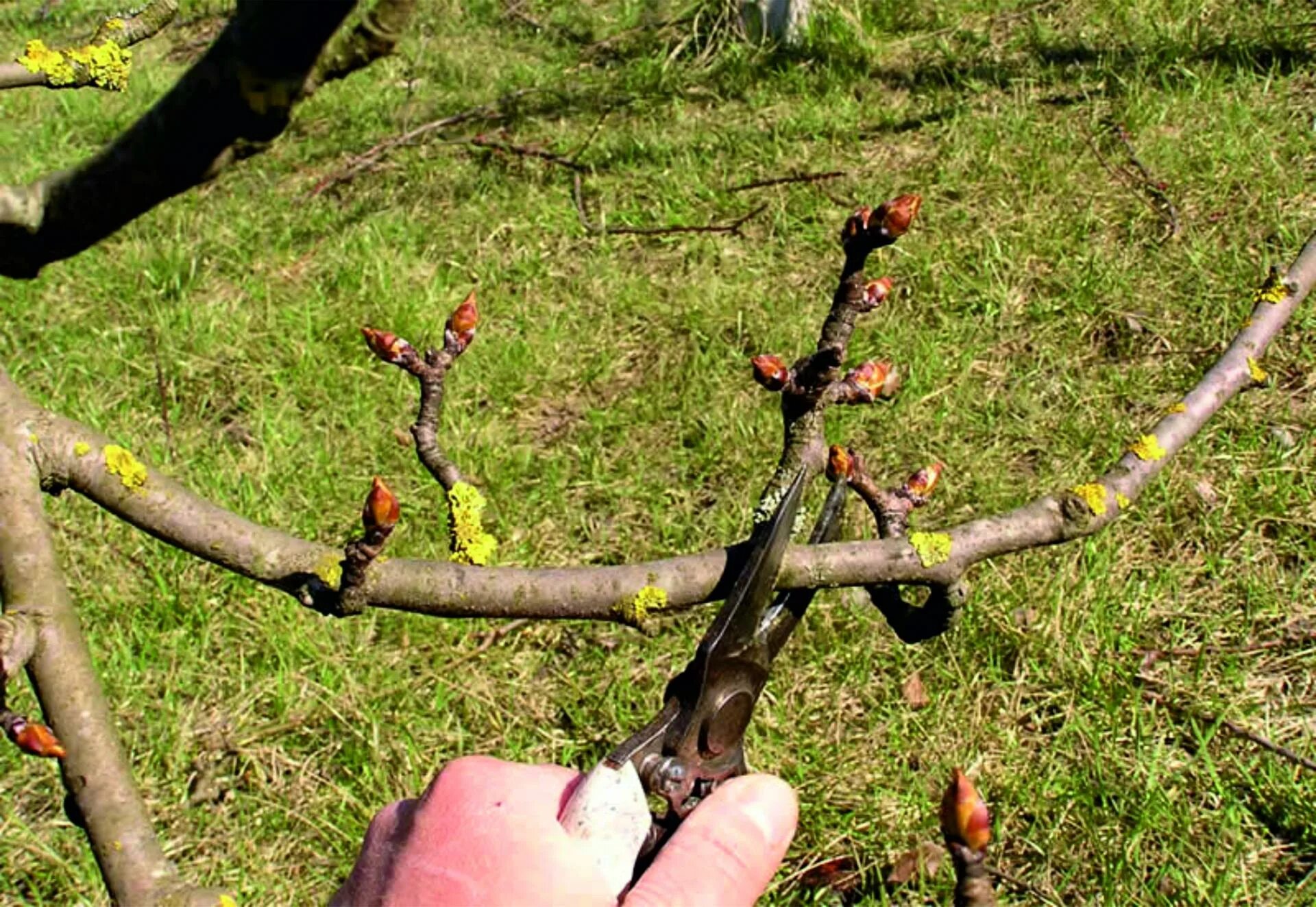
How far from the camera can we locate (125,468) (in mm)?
1248

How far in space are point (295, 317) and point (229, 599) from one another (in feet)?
3.88

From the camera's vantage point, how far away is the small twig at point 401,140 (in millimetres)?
4812

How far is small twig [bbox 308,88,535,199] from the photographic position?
481cm

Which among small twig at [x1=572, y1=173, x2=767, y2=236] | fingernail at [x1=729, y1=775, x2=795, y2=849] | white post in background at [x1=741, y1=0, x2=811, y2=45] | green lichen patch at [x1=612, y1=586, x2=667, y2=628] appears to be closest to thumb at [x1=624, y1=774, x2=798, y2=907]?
fingernail at [x1=729, y1=775, x2=795, y2=849]

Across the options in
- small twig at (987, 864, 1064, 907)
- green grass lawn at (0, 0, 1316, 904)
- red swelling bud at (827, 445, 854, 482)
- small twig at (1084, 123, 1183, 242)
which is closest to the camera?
red swelling bud at (827, 445, 854, 482)

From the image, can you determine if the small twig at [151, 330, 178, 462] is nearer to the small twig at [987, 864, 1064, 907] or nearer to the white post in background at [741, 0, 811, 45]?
Answer: the small twig at [987, 864, 1064, 907]

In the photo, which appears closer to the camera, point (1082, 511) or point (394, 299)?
point (1082, 511)

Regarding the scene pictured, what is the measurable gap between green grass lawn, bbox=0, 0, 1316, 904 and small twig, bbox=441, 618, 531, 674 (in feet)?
0.06

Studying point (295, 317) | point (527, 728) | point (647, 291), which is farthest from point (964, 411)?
point (295, 317)

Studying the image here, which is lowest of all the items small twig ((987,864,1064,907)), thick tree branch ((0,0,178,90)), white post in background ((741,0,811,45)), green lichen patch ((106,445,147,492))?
small twig ((987,864,1064,907))

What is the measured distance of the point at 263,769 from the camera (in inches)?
112

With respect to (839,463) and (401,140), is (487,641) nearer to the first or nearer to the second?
(839,463)

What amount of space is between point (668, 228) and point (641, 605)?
3.11 meters

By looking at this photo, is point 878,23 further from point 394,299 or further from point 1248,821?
point 1248,821
